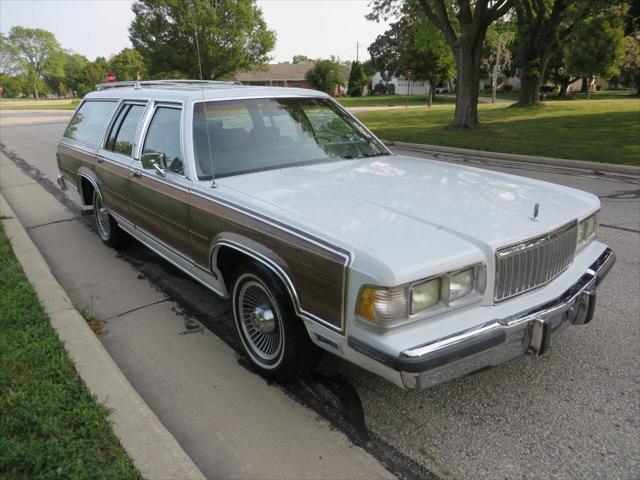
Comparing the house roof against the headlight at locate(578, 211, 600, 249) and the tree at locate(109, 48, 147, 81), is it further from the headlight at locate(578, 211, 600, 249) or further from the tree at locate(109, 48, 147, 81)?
the headlight at locate(578, 211, 600, 249)

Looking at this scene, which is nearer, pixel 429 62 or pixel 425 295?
pixel 425 295

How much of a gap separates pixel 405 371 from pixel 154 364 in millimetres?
1926

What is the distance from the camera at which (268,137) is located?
12.6 ft

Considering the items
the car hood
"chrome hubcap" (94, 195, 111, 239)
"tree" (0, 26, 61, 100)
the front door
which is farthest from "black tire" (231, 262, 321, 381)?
"tree" (0, 26, 61, 100)

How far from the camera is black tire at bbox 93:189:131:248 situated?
17.6 feet

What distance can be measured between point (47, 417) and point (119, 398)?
1.14ft

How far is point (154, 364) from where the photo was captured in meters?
3.36

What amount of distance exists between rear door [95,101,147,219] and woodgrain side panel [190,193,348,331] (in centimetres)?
175

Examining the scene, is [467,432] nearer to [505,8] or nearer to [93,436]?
[93,436]

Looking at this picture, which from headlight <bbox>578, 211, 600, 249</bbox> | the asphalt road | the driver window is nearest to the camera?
the asphalt road

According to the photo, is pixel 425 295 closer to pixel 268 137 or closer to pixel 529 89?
pixel 268 137

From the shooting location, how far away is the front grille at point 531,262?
249 centimetres

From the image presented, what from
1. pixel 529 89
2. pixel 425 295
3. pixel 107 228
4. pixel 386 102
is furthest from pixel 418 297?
pixel 386 102

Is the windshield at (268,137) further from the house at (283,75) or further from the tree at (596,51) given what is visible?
the house at (283,75)
